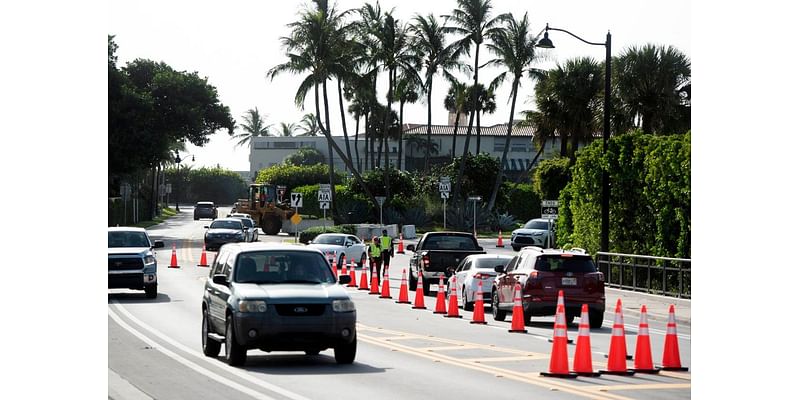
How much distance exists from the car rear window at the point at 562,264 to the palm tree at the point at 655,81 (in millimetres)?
27554

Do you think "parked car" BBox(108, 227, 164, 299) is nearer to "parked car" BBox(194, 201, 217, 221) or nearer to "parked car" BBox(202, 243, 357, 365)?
"parked car" BBox(202, 243, 357, 365)

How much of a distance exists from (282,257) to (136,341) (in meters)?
4.17

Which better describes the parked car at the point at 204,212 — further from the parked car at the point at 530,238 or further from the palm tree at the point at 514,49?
the parked car at the point at 530,238

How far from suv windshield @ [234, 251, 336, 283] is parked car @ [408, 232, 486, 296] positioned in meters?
14.8

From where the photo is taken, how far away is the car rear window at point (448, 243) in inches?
1380

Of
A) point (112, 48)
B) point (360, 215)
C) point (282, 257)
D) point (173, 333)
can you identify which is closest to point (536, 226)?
point (360, 215)

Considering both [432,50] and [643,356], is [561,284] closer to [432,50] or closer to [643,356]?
[643,356]

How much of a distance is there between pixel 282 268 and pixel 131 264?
13.6 meters

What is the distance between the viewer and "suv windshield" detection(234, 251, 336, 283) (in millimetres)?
17500

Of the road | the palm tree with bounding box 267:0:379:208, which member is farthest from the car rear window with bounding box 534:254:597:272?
the palm tree with bounding box 267:0:379:208

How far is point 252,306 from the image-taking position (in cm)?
Answer: 1641

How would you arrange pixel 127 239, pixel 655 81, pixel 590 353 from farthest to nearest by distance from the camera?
pixel 655 81
pixel 127 239
pixel 590 353

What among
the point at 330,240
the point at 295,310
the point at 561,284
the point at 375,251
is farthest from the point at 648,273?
the point at 295,310

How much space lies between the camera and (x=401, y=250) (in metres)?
60.0
